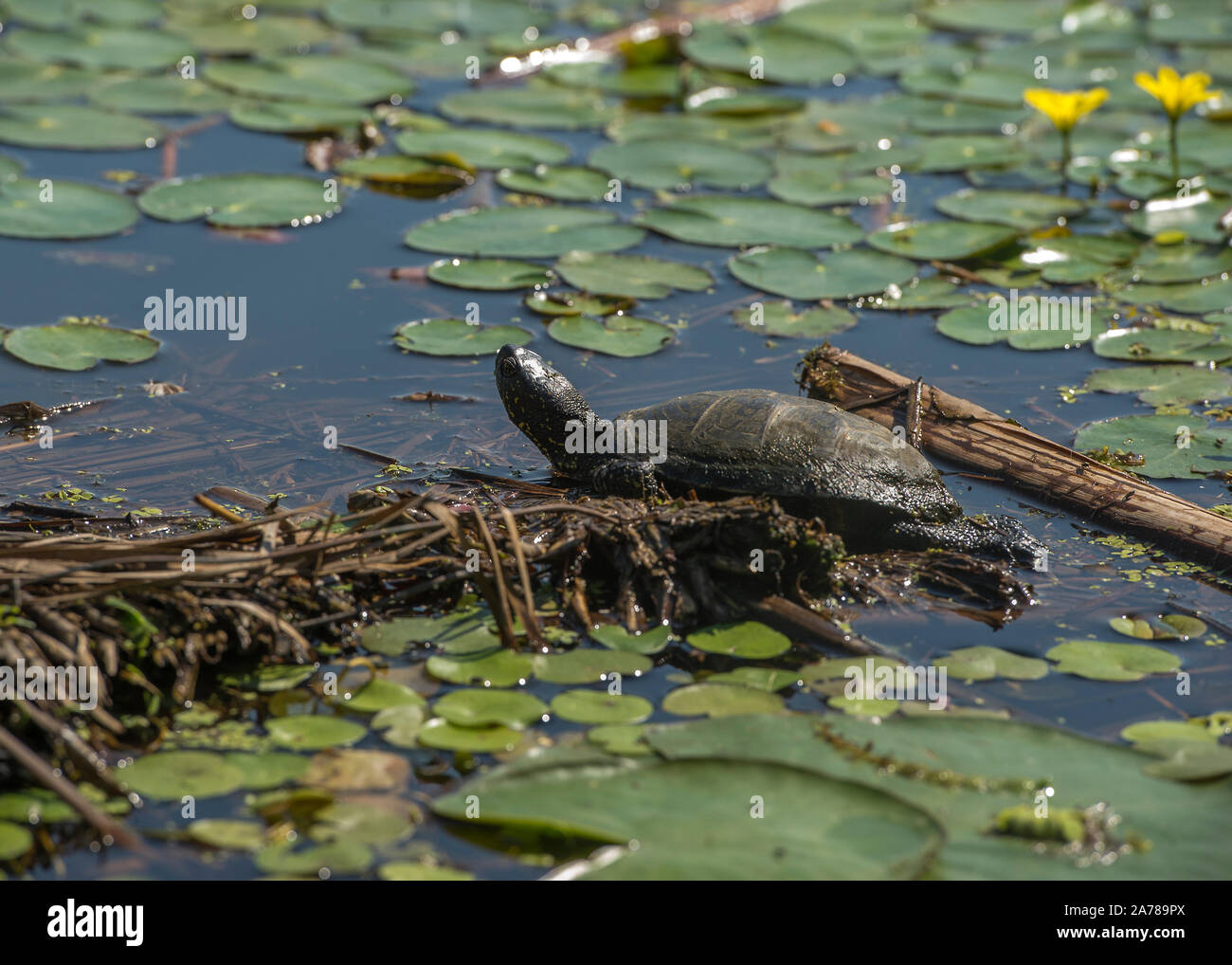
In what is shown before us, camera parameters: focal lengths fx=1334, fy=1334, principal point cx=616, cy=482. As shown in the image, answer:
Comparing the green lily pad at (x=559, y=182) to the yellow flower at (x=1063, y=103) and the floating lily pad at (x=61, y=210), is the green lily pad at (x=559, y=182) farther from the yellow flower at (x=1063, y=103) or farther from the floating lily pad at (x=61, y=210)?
the yellow flower at (x=1063, y=103)

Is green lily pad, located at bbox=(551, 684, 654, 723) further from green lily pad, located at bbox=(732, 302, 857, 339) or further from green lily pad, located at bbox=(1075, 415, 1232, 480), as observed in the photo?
green lily pad, located at bbox=(732, 302, 857, 339)

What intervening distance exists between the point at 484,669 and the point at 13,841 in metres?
1.56

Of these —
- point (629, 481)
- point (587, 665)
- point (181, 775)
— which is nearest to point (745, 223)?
point (629, 481)

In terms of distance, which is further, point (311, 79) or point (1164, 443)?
point (311, 79)

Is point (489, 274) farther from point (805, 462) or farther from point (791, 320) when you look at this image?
point (805, 462)

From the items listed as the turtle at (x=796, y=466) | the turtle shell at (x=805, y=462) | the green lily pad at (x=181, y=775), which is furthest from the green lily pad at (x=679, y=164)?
the green lily pad at (x=181, y=775)

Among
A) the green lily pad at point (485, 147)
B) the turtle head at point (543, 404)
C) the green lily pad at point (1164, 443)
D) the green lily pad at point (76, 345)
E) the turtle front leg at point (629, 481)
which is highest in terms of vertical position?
the green lily pad at point (485, 147)

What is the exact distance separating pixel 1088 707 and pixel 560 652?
1.84 meters

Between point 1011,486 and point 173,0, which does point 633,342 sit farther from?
point 173,0

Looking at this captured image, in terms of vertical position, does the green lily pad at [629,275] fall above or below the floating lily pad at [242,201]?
below

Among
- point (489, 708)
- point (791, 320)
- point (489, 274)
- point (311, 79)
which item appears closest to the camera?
point (489, 708)

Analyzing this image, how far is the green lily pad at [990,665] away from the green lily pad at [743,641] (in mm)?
569

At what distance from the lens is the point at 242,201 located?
345 inches

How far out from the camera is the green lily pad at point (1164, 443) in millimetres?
6254
